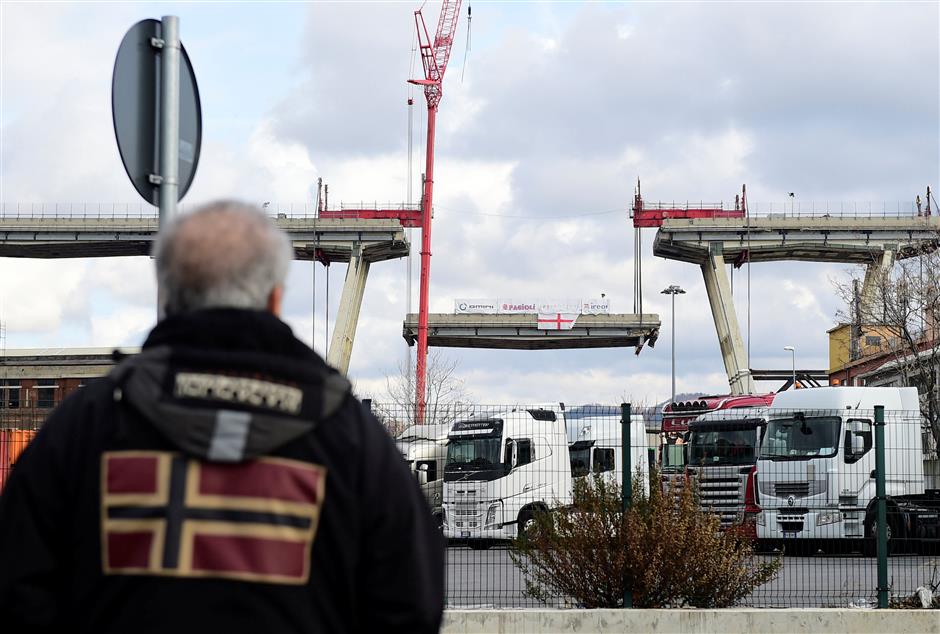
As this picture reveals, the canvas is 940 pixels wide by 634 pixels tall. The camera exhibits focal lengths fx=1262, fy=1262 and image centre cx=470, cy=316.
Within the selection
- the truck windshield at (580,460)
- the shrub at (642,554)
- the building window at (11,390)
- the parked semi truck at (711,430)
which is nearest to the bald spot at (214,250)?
the shrub at (642,554)

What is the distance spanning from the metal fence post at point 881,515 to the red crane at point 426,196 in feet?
164

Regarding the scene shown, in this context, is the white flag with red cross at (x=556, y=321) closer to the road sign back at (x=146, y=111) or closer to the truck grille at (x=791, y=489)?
the truck grille at (x=791, y=489)

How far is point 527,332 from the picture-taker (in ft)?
272

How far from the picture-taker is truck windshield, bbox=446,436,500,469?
21.2 meters

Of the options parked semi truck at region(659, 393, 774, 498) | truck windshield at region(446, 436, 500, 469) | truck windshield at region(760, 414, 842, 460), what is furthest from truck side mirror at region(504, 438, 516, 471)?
truck windshield at region(760, 414, 842, 460)

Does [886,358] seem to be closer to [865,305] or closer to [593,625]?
[865,305]

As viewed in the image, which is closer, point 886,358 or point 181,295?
point 181,295

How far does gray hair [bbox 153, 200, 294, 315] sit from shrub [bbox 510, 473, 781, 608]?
31.1ft

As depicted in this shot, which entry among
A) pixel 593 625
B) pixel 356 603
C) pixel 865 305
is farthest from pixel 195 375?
pixel 865 305

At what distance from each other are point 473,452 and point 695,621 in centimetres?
1201

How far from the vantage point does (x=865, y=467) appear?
20.2m

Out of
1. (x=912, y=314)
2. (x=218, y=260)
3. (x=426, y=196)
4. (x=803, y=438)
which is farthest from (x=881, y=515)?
(x=426, y=196)

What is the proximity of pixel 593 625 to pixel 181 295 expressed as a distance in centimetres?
947

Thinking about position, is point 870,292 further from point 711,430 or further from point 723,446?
point 723,446
